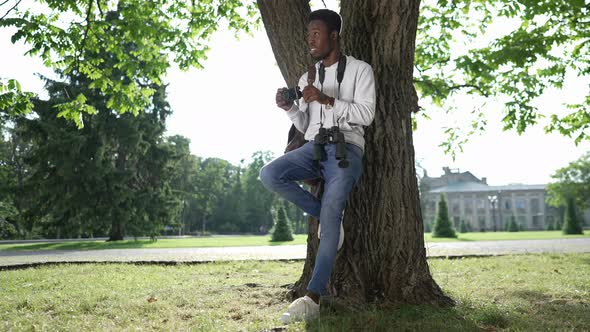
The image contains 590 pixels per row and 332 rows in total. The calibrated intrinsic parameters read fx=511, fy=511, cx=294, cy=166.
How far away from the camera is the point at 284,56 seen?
5.38m

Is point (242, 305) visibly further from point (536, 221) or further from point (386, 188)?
point (536, 221)

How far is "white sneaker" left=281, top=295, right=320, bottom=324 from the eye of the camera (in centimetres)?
356

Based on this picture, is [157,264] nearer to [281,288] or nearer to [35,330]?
[281,288]

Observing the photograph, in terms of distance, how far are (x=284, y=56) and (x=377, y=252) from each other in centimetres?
229

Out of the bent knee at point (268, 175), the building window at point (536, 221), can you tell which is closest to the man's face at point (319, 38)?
the bent knee at point (268, 175)

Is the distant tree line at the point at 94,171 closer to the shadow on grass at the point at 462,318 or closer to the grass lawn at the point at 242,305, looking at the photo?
the grass lawn at the point at 242,305

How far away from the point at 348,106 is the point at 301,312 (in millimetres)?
1509

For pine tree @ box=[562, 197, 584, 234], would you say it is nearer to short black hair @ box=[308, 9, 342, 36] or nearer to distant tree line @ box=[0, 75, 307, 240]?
distant tree line @ box=[0, 75, 307, 240]

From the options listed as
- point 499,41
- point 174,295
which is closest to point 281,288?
point 174,295

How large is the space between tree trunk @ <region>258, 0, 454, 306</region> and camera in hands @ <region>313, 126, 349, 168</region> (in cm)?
73

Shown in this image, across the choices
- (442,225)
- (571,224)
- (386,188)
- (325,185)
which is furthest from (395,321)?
(571,224)

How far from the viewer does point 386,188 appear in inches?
174

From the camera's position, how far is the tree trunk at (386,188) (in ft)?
14.3

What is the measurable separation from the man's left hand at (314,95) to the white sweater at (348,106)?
100 mm
